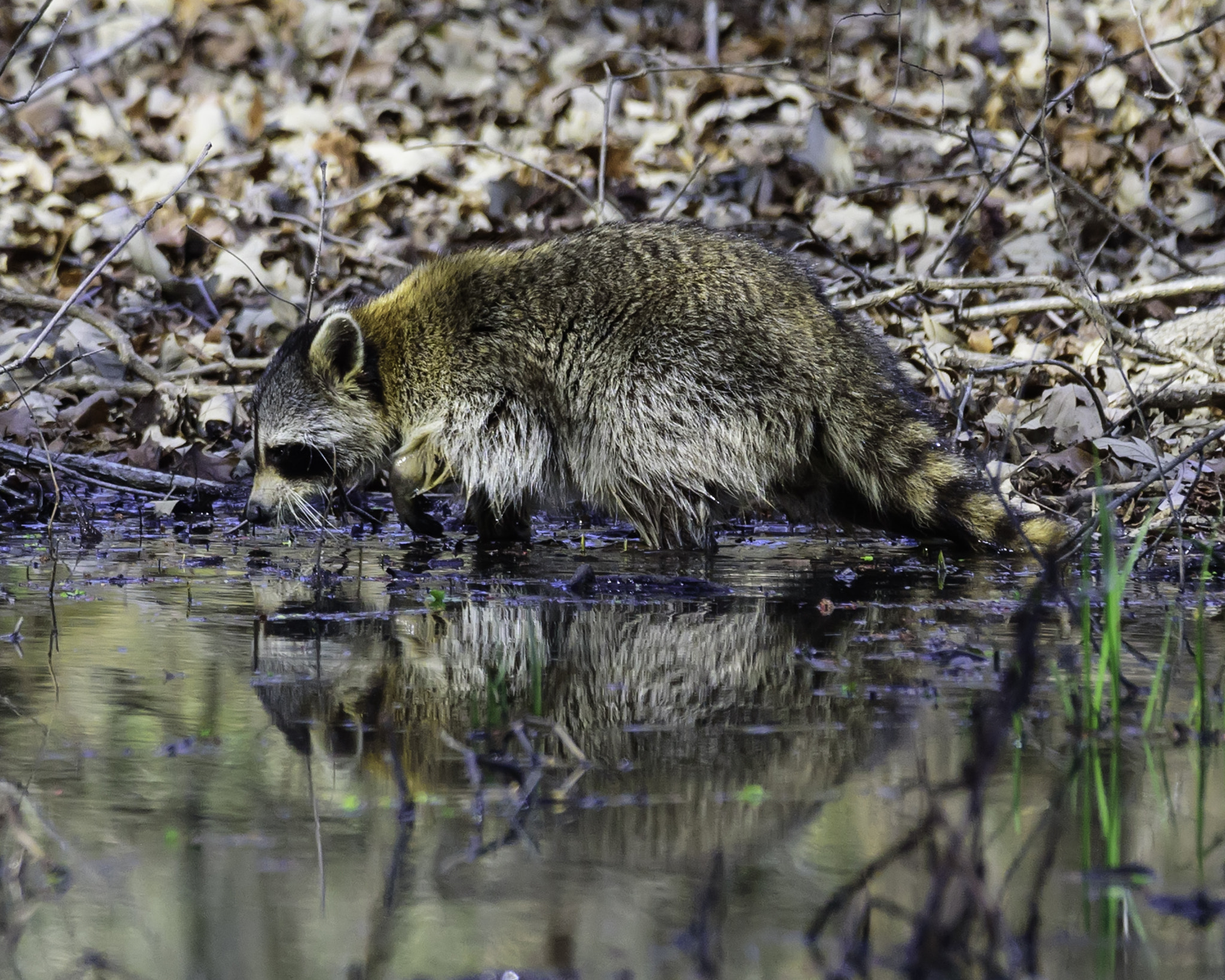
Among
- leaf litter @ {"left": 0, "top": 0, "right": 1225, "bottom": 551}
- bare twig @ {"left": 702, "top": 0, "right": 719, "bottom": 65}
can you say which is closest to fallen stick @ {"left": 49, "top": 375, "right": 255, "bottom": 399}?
leaf litter @ {"left": 0, "top": 0, "right": 1225, "bottom": 551}

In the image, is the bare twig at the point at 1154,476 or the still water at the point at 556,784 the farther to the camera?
the bare twig at the point at 1154,476

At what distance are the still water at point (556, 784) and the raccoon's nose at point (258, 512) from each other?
145 cm

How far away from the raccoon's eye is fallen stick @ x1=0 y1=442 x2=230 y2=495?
624mm

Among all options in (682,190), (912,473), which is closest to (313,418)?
(912,473)

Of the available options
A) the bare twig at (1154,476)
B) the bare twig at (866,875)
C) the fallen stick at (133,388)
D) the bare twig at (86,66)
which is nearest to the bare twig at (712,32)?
the bare twig at (86,66)

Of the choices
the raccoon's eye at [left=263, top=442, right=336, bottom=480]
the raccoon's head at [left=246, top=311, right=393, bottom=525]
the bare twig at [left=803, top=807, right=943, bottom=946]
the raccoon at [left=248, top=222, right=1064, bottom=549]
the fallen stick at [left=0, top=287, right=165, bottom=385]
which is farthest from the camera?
the fallen stick at [left=0, top=287, right=165, bottom=385]

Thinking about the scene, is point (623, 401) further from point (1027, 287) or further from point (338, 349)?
point (1027, 287)

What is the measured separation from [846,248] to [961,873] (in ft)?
24.0

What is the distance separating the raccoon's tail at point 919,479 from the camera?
5246mm

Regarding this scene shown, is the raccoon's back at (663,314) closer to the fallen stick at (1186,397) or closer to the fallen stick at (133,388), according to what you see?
the fallen stick at (1186,397)

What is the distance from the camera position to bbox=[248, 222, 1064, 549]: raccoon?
538cm

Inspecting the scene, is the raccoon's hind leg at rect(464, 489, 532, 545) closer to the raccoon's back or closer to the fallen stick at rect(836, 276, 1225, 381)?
the raccoon's back

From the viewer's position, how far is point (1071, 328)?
24.1ft

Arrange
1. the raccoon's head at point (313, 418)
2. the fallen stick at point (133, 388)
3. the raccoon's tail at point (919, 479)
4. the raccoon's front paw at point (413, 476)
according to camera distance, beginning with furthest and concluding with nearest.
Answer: the fallen stick at point (133, 388) → the raccoon's head at point (313, 418) → the raccoon's front paw at point (413, 476) → the raccoon's tail at point (919, 479)
